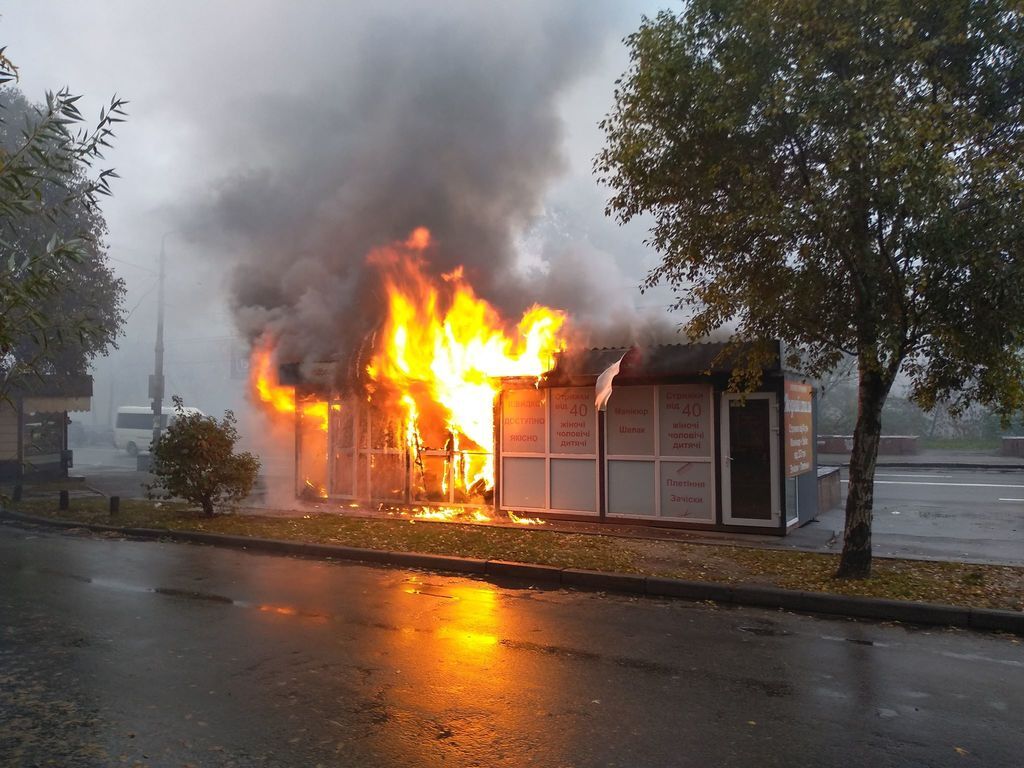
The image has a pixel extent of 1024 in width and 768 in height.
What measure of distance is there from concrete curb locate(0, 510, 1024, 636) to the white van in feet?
85.7

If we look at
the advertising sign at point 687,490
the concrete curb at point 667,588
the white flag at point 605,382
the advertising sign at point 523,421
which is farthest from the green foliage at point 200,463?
the advertising sign at point 687,490

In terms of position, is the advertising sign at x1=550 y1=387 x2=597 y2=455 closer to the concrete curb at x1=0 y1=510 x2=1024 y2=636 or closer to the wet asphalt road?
the concrete curb at x1=0 y1=510 x2=1024 y2=636

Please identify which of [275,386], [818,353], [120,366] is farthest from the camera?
[120,366]

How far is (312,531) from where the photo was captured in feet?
37.7

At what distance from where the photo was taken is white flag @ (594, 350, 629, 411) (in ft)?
37.5

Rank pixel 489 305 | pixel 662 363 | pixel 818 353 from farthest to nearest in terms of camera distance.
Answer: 1. pixel 489 305
2. pixel 662 363
3. pixel 818 353

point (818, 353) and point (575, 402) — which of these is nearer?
point (818, 353)

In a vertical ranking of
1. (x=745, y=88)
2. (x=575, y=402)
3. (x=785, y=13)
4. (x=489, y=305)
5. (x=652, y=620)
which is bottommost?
(x=652, y=620)

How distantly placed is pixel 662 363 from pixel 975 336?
15.5 ft

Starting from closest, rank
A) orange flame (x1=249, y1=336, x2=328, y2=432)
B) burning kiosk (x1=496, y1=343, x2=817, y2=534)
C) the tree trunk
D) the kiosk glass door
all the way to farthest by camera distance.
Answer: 1. the tree trunk
2. the kiosk glass door
3. burning kiosk (x1=496, y1=343, x2=817, y2=534)
4. orange flame (x1=249, y1=336, x2=328, y2=432)

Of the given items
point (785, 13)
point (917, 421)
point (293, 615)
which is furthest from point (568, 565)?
point (917, 421)

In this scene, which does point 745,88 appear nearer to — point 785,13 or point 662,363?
point 785,13

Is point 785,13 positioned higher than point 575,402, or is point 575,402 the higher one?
point 785,13

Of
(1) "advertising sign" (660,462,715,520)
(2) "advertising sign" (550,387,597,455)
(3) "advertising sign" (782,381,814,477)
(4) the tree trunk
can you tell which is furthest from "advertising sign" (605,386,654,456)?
(4) the tree trunk
